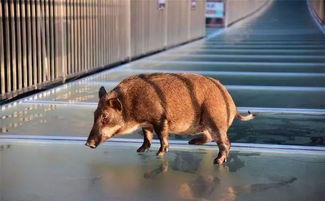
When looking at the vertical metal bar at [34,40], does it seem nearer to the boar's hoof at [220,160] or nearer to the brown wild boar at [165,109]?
the brown wild boar at [165,109]

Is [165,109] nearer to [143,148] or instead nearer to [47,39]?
[143,148]

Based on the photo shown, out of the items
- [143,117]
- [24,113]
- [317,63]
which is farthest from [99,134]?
[317,63]

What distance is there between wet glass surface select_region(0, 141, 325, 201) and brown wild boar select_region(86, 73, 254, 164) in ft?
0.66

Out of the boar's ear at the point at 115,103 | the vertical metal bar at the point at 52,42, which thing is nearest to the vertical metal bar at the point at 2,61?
the vertical metal bar at the point at 52,42

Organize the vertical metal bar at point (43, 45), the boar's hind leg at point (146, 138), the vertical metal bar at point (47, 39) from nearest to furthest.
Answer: the boar's hind leg at point (146, 138)
the vertical metal bar at point (43, 45)
the vertical metal bar at point (47, 39)

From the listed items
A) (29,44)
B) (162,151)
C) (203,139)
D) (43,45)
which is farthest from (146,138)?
(43,45)

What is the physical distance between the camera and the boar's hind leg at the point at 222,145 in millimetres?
3900

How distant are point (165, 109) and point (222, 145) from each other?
49 cm

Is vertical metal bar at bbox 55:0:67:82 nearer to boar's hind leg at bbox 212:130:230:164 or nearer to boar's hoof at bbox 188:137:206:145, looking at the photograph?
boar's hoof at bbox 188:137:206:145

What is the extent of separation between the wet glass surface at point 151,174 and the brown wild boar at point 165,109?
20 centimetres

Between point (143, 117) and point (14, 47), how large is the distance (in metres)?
4.65

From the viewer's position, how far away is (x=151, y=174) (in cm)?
373

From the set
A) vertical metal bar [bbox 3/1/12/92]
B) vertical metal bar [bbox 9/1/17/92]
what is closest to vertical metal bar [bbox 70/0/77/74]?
vertical metal bar [bbox 9/1/17/92]

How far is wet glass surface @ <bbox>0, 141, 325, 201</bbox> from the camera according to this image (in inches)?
131
